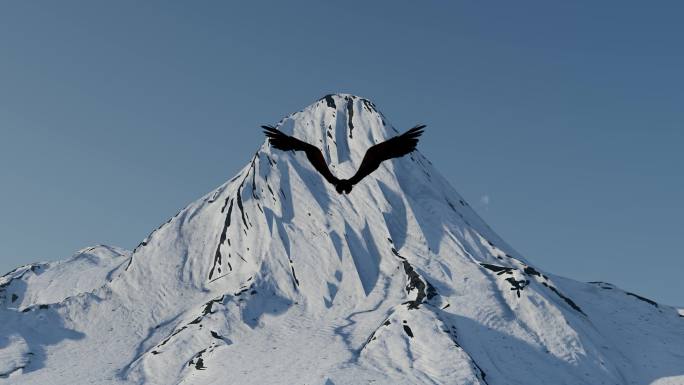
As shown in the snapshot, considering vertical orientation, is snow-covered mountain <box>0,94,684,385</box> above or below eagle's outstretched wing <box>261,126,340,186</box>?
above

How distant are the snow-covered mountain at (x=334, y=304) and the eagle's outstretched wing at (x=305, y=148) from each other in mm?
48001

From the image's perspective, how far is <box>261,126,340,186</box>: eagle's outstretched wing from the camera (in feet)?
34.0

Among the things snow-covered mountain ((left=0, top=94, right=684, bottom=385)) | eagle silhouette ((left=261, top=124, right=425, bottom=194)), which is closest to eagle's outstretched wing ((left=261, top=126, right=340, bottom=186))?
eagle silhouette ((left=261, top=124, right=425, bottom=194))

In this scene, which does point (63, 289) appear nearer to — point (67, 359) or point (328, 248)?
point (67, 359)

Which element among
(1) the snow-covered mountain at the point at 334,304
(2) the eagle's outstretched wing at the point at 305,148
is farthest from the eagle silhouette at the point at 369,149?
(1) the snow-covered mountain at the point at 334,304

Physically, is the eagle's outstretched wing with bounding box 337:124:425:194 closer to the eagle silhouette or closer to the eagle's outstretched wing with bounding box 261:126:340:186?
the eagle silhouette

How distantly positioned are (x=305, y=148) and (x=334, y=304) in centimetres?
6966

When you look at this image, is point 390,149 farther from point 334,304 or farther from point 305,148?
point 334,304

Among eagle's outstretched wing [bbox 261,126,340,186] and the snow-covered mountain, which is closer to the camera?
eagle's outstretched wing [bbox 261,126,340,186]

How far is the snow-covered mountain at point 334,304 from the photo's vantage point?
63594mm

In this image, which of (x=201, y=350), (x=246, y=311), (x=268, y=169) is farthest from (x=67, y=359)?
(x=268, y=169)

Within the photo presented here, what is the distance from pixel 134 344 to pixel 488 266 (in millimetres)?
44675

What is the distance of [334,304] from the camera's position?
7850 centimetres

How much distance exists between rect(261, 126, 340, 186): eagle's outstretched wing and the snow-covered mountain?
48.0 metres
